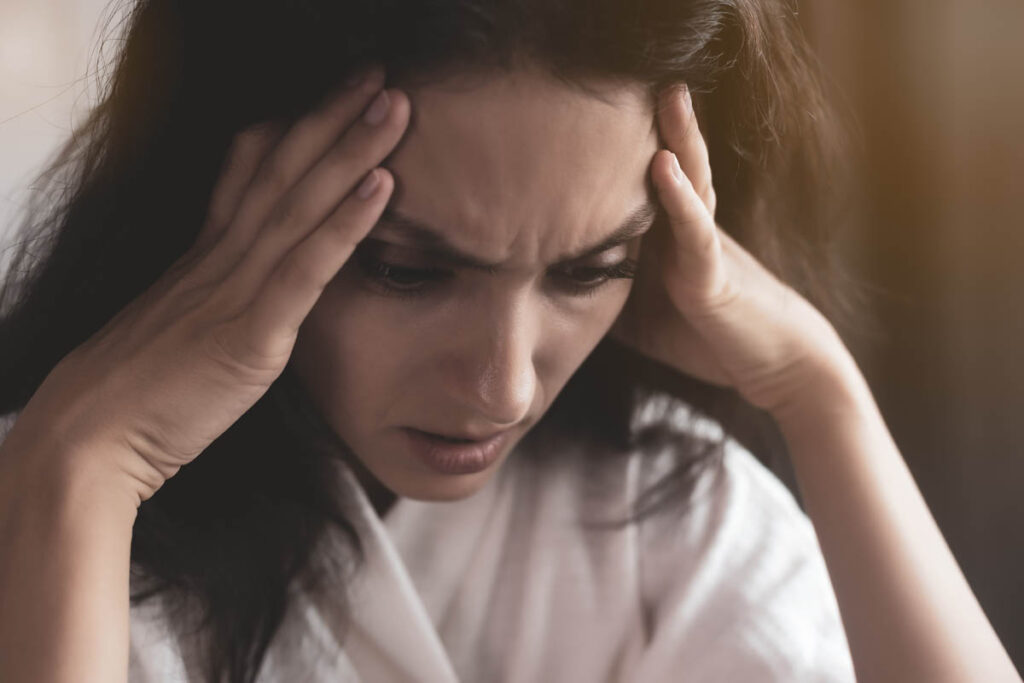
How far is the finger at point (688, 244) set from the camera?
0.70 meters

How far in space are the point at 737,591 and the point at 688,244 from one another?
32 cm

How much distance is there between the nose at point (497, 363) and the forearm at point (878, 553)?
11.8 inches

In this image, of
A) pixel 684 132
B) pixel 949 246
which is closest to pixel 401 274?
pixel 684 132

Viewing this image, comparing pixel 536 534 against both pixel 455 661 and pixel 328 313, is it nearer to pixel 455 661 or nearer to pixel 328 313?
pixel 455 661

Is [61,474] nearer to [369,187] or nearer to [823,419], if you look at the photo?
[369,187]

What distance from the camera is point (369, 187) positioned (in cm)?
63

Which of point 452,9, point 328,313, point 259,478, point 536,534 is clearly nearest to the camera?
point 452,9

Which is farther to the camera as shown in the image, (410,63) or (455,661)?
(455,661)

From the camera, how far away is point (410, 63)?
626 millimetres

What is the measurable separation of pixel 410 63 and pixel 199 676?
0.49 meters

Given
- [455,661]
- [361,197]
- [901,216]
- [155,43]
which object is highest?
[155,43]

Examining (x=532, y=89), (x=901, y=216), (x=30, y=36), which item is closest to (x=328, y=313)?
(x=532, y=89)

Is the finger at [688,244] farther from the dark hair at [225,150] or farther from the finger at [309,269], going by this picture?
the finger at [309,269]

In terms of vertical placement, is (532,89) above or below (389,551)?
above
